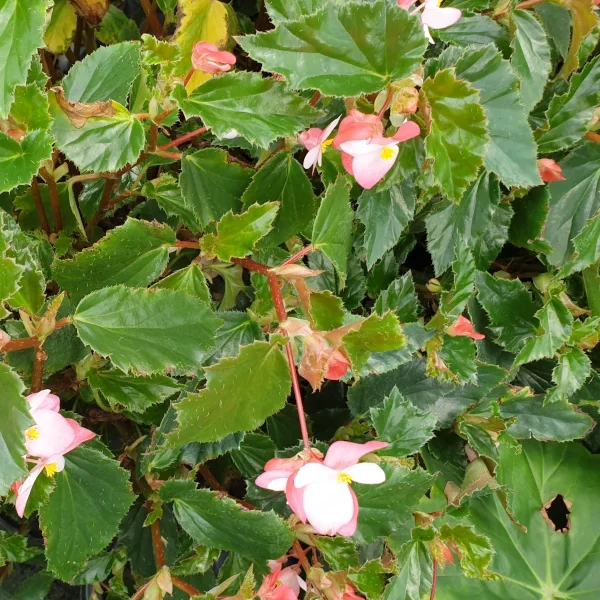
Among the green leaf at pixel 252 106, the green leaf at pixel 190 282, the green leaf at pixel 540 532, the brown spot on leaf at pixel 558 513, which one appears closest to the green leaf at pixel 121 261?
the green leaf at pixel 190 282

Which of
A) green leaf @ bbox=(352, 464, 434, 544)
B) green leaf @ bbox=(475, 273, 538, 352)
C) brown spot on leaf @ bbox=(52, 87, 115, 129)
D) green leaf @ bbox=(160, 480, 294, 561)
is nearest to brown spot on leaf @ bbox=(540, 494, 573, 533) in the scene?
green leaf @ bbox=(475, 273, 538, 352)

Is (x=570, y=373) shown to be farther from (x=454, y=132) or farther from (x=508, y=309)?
(x=454, y=132)

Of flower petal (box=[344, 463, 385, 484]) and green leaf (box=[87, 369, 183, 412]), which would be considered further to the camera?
green leaf (box=[87, 369, 183, 412])

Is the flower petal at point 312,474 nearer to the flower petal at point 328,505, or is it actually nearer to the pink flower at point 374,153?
the flower petal at point 328,505

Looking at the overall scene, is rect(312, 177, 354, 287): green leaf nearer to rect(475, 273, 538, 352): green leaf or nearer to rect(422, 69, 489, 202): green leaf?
rect(422, 69, 489, 202): green leaf

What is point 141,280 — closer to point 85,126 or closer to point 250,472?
point 85,126

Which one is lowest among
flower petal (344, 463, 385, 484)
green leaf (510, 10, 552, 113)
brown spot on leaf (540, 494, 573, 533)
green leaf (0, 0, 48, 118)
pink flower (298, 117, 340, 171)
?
brown spot on leaf (540, 494, 573, 533)
